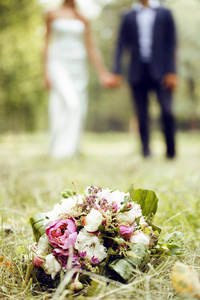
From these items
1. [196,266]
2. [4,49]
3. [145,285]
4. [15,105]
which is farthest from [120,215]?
[15,105]

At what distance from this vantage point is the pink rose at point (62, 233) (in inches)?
42.4

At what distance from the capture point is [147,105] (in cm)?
516

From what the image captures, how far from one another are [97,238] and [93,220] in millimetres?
59

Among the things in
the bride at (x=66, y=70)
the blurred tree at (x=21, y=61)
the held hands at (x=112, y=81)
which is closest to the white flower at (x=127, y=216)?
the held hands at (x=112, y=81)

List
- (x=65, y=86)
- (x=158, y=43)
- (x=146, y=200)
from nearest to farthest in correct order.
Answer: (x=146, y=200) < (x=158, y=43) < (x=65, y=86)

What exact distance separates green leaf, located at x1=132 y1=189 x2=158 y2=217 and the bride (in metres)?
4.22

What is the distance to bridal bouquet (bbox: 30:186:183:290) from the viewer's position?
1.08 metres

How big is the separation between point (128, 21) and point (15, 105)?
5.96 meters

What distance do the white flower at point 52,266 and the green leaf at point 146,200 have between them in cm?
36

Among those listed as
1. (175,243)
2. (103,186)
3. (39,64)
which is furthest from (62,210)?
(39,64)

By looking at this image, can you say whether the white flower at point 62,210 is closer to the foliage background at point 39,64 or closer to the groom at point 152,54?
the groom at point 152,54

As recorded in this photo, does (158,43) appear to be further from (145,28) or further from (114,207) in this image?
(114,207)

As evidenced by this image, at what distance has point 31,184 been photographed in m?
2.84

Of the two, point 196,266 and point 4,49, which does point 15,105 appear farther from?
point 196,266
